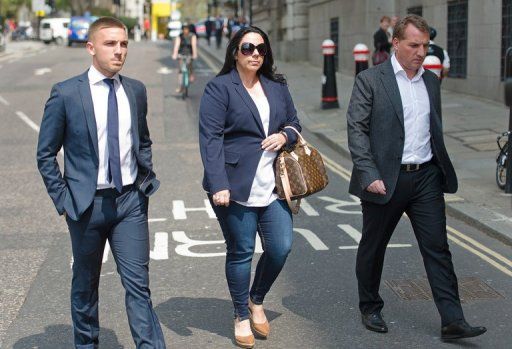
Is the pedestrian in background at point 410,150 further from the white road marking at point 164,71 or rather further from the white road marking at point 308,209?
the white road marking at point 164,71

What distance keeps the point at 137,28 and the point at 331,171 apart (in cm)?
6971

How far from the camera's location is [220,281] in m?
6.57

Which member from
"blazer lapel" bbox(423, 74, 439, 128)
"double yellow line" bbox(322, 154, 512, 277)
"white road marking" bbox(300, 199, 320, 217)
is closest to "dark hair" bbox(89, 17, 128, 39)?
"blazer lapel" bbox(423, 74, 439, 128)

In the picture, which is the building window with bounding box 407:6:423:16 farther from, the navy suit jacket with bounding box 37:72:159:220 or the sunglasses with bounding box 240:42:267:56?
the navy suit jacket with bounding box 37:72:159:220

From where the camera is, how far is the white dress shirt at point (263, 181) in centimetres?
493

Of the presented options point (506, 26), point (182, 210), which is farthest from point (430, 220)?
point (506, 26)

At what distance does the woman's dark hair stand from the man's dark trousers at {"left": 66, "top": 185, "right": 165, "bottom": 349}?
981mm

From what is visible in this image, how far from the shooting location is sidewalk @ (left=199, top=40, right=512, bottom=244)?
8.55 meters

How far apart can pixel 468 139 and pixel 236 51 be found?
8847 mm

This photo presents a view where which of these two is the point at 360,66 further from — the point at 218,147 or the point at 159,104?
the point at 218,147

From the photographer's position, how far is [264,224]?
5012mm

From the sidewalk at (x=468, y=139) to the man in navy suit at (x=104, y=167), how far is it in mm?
4124

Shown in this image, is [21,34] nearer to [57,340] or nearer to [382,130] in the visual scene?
[57,340]

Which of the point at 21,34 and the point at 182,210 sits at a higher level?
the point at 21,34
